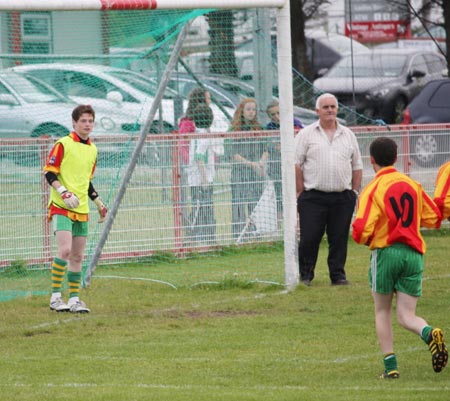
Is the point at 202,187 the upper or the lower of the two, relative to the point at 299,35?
lower

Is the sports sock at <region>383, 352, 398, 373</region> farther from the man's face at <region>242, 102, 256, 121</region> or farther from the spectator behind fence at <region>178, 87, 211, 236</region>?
the man's face at <region>242, 102, 256, 121</region>

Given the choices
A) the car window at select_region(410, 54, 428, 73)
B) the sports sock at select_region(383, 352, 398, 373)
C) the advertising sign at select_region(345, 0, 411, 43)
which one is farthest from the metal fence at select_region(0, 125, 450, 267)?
the advertising sign at select_region(345, 0, 411, 43)

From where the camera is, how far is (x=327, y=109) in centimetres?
1225

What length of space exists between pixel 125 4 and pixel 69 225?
6.98ft

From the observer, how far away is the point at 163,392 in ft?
24.8

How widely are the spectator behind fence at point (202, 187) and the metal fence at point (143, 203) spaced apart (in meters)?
0.03

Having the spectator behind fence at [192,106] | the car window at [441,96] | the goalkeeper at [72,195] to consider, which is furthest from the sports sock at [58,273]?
the car window at [441,96]

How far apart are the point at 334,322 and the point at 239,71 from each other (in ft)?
25.2

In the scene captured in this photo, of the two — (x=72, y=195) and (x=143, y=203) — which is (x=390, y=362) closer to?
(x=72, y=195)

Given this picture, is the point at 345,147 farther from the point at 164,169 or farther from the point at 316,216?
the point at 164,169

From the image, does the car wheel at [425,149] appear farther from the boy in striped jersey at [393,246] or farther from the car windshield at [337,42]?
the car windshield at [337,42]

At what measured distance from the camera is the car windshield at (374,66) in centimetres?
2989

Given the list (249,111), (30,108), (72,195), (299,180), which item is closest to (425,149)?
(249,111)

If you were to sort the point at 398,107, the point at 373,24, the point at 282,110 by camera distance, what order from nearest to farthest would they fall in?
the point at 282,110
the point at 398,107
the point at 373,24
